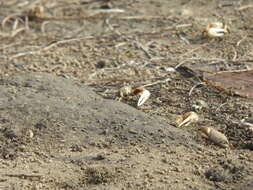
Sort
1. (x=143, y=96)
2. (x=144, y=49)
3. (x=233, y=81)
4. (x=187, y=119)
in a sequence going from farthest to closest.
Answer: (x=144, y=49), (x=233, y=81), (x=143, y=96), (x=187, y=119)

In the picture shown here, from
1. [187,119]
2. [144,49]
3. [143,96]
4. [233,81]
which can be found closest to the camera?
[187,119]

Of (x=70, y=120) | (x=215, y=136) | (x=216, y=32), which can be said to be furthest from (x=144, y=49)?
(x=215, y=136)

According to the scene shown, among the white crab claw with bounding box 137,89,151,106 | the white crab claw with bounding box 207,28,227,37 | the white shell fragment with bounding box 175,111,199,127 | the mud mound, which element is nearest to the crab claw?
the white crab claw with bounding box 137,89,151,106

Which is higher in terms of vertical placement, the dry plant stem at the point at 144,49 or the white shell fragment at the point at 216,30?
the white shell fragment at the point at 216,30

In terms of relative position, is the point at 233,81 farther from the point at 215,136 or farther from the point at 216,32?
the point at 216,32

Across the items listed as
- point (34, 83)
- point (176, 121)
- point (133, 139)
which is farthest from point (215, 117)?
point (34, 83)

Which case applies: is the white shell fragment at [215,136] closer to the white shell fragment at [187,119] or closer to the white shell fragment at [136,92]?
the white shell fragment at [187,119]

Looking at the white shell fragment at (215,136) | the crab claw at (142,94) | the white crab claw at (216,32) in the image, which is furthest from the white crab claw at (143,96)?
the white crab claw at (216,32)
